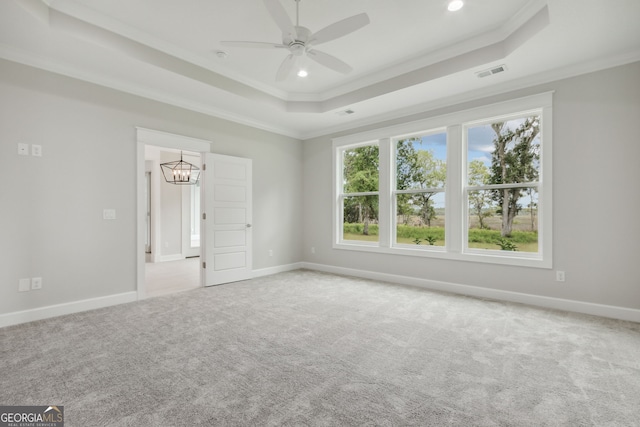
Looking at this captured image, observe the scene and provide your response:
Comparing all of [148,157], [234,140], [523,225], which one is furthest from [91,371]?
[148,157]

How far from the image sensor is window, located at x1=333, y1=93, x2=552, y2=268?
3.82 metres

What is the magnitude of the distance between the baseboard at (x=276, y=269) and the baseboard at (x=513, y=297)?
1073mm

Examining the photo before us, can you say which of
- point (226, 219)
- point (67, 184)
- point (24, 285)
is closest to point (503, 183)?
point (226, 219)

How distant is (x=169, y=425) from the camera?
1.60 metres

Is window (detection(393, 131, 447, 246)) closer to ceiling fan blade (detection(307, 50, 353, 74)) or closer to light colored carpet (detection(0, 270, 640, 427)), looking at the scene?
light colored carpet (detection(0, 270, 640, 427))

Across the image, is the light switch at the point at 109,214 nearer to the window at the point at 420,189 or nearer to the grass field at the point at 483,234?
the grass field at the point at 483,234

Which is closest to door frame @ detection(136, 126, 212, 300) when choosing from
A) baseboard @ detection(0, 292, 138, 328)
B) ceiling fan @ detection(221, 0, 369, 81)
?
baseboard @ detection(0, 292, 138, 328)

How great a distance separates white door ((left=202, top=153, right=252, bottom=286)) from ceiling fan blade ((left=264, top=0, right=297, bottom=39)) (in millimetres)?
2735

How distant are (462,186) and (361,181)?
184 centimetres

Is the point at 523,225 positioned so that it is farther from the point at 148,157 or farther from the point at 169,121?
the point at 148,157

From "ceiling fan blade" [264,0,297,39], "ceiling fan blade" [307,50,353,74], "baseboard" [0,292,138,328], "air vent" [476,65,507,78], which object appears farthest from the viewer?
"air vent" [476,65,507,78]

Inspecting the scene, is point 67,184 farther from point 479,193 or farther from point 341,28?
point 479,193

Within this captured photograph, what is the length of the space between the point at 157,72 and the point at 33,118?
4.44ft

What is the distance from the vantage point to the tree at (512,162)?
3.87m
